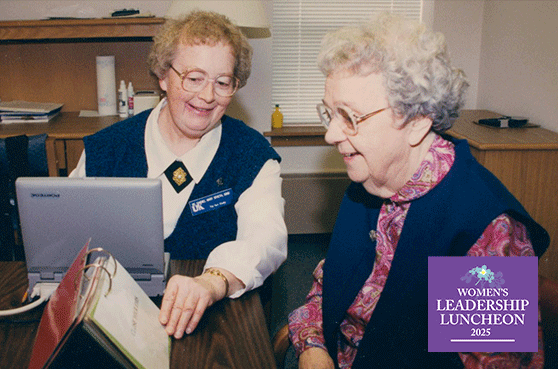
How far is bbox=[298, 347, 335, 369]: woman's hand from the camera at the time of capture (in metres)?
1.32

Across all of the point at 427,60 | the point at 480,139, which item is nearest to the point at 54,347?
the point at 427,60

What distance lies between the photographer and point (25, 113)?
3.00 metres

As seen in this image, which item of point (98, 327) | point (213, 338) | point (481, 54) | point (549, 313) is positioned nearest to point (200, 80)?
point (213, 338)

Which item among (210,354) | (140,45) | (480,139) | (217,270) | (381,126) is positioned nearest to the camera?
(210,354)

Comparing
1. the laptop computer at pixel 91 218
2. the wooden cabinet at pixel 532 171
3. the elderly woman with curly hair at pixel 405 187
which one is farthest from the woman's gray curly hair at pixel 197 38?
the wooden cabinet at pixel 532 171

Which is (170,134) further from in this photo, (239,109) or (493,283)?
(239,109)

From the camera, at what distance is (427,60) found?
1.10 meters

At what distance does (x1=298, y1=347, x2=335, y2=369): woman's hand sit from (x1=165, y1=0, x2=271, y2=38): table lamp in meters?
1.59

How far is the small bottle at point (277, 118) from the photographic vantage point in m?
3.56

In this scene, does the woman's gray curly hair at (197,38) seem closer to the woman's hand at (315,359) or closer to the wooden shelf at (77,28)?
the woman's hand at (315,359)

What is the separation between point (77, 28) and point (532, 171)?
2.51 meters

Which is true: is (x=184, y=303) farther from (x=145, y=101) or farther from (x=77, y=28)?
(x=77, y=28)

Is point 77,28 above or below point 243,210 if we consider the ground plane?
above

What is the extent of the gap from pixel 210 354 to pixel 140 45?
2.69m
